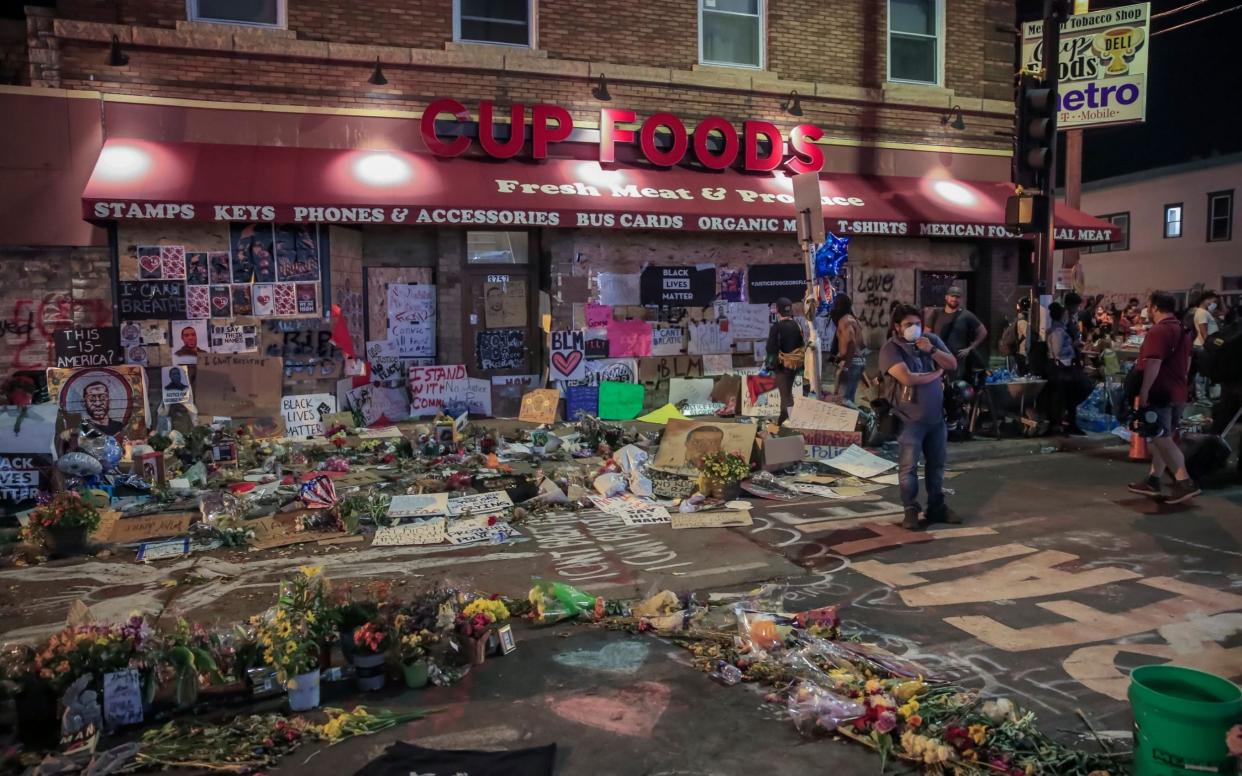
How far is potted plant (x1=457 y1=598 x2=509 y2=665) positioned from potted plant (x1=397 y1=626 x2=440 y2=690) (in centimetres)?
28

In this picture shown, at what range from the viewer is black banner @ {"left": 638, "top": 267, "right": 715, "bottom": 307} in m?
14.8

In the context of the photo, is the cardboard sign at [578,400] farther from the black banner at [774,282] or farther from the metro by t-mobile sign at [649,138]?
the metro by t-mobile sign at [649,138]

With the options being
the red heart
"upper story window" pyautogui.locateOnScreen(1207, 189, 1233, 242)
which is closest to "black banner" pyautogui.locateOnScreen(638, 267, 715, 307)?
the red heart

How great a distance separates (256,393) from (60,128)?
440 cm

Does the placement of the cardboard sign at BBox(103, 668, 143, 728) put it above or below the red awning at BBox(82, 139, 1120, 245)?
below

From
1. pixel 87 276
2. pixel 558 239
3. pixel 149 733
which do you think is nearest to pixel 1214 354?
pixel 558 239

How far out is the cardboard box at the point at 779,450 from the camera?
10109 mm

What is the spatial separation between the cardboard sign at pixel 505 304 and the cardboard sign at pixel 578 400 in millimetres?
1407

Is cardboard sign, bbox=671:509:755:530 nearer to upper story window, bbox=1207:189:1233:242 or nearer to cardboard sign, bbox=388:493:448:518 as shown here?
cardboard sign, bbox=388:493:448:518

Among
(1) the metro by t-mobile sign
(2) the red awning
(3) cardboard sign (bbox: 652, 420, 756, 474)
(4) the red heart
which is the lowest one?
(3) cardboard sign (bbox: 652, 420, 756, 474)

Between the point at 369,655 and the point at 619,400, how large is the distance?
9899 millimetres

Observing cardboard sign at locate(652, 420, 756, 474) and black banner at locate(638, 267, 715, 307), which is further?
black banner at locate(638, 267, 715, 307)

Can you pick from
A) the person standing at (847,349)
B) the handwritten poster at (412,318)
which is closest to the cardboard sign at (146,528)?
the handwritten poster at (412,318)

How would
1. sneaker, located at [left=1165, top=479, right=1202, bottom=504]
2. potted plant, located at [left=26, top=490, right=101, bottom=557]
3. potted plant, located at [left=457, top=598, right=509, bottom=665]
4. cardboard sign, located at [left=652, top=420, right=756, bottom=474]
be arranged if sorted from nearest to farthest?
potted plant, located at [left=457, top=598, right=509, bottom=665] < potted plant, located at [left=26, top=490, right=101, bottom=557] < sneaker, located at [left=1165, top=479, right=1202, bottom=504] < cardboard sign, located at [left=652, top=420, right=756, bottom=474]
